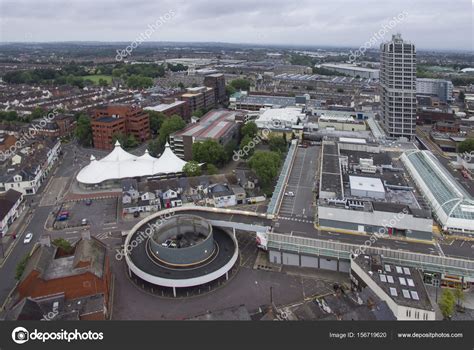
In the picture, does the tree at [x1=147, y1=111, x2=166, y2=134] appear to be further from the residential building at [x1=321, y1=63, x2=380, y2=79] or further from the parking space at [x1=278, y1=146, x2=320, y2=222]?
the residential building at [x1=321, y1=63, x2=380, y2=79]

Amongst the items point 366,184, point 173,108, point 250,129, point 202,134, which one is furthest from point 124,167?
point 173,108

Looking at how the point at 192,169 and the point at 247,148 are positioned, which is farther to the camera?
the point at 247,148

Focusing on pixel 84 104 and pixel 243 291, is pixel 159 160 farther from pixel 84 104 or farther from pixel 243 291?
pixel 84 104

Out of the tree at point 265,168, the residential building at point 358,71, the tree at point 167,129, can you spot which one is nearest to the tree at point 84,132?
the tree at point 167,129

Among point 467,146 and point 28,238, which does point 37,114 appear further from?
point 467,146

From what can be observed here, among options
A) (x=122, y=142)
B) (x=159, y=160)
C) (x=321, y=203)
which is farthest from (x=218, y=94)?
(x=321, y=203)

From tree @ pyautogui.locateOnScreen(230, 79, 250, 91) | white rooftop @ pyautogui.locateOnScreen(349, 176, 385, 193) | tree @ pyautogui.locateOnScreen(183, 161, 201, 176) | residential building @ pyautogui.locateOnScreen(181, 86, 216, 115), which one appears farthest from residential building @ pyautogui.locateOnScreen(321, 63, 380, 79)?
white rooftop @ pyautogui.locateOnScreen(349, 176, 385, 193)
